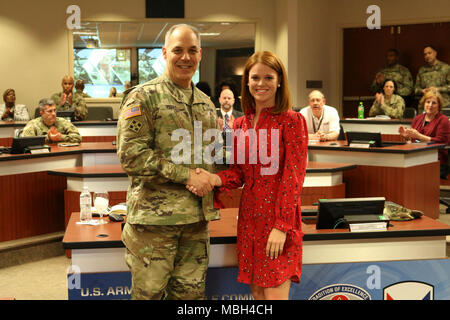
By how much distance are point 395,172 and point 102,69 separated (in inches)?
450

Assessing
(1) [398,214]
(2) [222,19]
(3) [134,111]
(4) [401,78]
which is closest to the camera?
(3) [134,111]

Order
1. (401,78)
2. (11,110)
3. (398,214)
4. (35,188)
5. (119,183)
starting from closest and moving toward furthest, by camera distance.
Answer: (398,214)
(119,183)
(35,188)
(11,110)
(401,78)

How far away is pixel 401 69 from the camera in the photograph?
11.4 m

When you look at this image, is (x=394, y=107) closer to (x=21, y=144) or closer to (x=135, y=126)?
(x=21, y=144)

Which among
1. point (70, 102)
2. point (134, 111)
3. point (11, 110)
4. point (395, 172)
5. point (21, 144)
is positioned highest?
point (70, 102)

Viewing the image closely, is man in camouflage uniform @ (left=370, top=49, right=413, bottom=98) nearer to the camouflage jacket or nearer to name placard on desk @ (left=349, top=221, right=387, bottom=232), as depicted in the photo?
name placard on desk @ (left=349, top=221, right=387, bottom=232)

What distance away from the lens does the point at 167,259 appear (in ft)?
7.78

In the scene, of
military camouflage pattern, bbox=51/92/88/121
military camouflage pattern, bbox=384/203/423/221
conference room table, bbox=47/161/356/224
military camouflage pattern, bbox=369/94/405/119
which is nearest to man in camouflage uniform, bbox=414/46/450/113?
military camouflage pattern, bbox=369/94/405/119

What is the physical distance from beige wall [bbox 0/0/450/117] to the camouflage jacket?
901 centimetres

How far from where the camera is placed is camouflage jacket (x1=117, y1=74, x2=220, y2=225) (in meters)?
2.32

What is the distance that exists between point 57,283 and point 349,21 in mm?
8971

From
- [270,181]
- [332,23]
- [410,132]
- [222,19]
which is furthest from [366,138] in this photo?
[222,19]

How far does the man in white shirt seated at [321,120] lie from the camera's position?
637 cm
